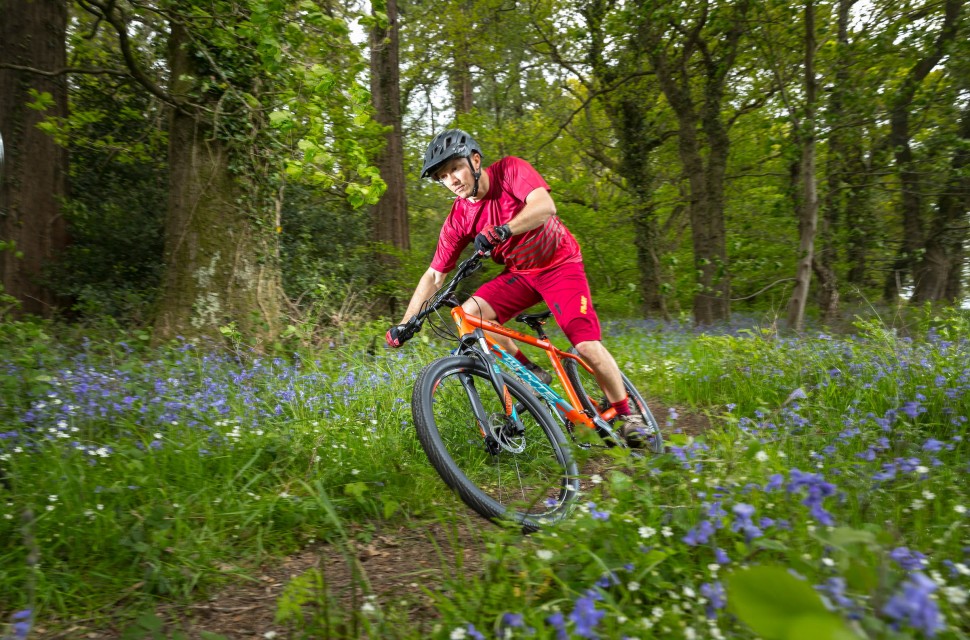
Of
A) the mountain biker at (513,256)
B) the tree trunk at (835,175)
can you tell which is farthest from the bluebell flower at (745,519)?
the tree trunk at (835,175)

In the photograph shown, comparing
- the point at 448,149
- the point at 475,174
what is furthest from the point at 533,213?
the point at 448,149

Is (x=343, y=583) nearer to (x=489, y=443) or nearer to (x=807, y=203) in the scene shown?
(x=489, y=443)

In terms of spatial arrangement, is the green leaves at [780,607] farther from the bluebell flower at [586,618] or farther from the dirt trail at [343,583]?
the dirt trail at [343,583]

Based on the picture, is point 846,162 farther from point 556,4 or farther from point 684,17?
point 556,4

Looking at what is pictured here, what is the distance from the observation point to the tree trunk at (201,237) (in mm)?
6273

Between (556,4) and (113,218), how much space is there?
9397 mm

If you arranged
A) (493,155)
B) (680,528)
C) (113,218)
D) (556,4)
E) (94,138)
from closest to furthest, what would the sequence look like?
(680,528) < (113,218) < (94,138) < (556,4) < (493,155)

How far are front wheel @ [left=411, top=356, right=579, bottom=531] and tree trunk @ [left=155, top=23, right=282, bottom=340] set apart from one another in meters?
3.55

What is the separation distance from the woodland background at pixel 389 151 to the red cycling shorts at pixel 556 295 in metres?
1.68

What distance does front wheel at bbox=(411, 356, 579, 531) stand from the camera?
296 centimetres

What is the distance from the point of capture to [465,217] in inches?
151

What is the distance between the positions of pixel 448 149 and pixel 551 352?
1490 millimetres

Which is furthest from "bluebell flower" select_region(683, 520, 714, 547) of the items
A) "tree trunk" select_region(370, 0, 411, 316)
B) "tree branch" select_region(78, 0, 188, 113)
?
"tree trunk" select_region(370, 0, 411, 316)

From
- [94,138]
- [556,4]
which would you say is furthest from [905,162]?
[94,138]
